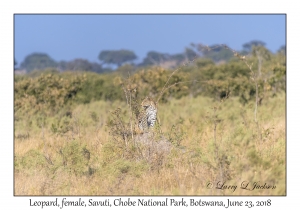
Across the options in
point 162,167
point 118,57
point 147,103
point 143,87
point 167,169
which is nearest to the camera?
point 167,169

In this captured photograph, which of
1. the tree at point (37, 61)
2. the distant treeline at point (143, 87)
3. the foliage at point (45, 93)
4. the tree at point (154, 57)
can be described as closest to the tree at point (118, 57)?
the tree at point (154, 57)

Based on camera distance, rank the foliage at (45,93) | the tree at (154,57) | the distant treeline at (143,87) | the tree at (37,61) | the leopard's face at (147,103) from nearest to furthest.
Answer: the leopard's face at (147,103), the foliage at (45,93), the distant treeline at (143,87), the tree at (37,61), the tree at (154,57)

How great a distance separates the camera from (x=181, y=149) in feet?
31.5

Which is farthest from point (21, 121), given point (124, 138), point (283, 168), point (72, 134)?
point (283, 168)

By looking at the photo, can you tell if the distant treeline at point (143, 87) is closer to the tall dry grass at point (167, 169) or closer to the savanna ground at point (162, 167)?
the savanna ground at point (162, 167)

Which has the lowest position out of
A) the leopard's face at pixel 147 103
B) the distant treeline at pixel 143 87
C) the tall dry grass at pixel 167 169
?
the tall dry grass at pixel 167 169

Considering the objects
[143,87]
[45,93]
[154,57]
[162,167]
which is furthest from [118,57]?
[162,167]

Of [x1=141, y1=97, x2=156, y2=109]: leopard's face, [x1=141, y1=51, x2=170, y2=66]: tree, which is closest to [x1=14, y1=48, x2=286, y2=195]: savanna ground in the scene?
[x1=141, y1=97, x2=156, y2=109]: leopard's face

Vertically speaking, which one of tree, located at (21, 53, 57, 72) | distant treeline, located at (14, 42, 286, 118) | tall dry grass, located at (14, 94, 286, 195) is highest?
tree, located at (21, 53, 57, 72)

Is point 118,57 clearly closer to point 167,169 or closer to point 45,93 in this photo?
point 45,93

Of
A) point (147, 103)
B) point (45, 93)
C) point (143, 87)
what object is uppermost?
point (143, 87)

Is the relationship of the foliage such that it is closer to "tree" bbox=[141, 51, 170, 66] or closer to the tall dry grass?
the tall dry grass

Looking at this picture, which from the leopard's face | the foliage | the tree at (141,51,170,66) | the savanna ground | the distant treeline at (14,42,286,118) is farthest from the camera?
the tree at (141,51,170,66)

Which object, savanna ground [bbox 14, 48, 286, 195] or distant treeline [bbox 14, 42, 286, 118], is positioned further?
distant treeline [bbox 14, 42, 286, 118]
